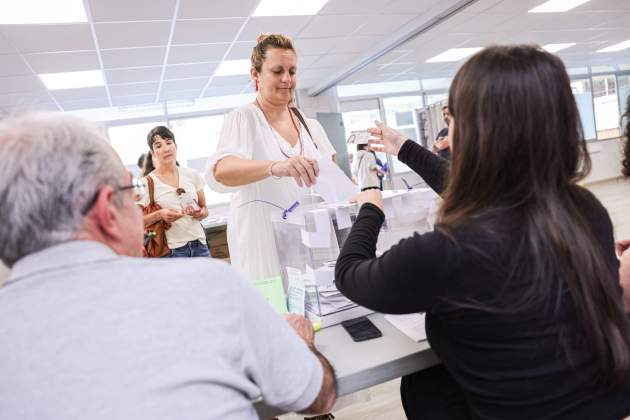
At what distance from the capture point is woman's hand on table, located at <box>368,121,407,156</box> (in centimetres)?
138

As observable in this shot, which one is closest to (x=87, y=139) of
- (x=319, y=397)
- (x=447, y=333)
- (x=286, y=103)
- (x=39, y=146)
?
(x=39, y=146)

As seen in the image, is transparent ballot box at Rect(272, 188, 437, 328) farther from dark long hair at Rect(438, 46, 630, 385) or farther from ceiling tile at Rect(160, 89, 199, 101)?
ceiling tile at Rect(160, 89, 199, 101)

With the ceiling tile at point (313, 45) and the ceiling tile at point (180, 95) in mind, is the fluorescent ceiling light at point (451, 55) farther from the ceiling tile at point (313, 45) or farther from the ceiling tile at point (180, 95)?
the ceiling tile at point (180, 95)

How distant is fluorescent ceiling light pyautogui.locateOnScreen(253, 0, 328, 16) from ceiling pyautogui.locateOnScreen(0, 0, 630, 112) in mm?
86

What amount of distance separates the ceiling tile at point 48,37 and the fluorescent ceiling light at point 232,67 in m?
1.56

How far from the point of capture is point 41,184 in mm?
545

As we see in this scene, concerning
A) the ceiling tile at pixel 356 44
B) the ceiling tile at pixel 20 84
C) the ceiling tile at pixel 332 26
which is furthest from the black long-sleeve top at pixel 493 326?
the ceiling tile at pixel 20 84

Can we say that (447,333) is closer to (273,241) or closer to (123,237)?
(123,237)

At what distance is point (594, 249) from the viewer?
71cm

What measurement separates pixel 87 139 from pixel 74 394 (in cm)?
34

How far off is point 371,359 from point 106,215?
0.59 m

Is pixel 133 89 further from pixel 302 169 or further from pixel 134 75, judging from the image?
pixel 302 169

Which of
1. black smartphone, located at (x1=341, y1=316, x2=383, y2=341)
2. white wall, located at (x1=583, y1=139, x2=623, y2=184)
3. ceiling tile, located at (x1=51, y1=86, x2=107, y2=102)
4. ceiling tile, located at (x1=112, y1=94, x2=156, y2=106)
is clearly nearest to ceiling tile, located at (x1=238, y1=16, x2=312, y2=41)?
ceiling tile, located at (x1=51, y1=86, x2=107, y2=102)

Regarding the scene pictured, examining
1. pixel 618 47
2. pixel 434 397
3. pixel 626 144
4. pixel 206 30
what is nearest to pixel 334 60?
pixel 206 30
